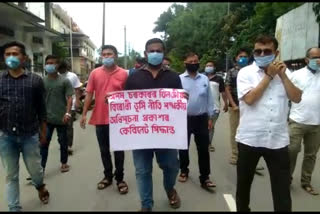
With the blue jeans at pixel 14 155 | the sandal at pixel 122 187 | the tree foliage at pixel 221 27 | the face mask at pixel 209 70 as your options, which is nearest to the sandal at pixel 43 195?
the blue jeans at pixel 14 155

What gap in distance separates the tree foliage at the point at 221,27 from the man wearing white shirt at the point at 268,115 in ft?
66.0

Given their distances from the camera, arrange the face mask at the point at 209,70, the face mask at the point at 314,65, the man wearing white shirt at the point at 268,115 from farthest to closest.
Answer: the face mask at the point at 209,70 → the face mask at the point at 314,65 → the man wearing white shirt at the point at 268,115

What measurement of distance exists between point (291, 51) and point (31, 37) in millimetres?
18031

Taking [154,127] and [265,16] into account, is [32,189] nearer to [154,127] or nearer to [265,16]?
[154,127]

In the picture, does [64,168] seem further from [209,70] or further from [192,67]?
[209,70]

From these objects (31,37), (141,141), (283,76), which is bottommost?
(141,141)

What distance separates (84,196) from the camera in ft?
17.5

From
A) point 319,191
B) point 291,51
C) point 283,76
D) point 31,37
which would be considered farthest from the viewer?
point 31,37

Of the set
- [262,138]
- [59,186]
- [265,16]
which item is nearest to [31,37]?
[265,16]

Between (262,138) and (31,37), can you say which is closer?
(262,138)

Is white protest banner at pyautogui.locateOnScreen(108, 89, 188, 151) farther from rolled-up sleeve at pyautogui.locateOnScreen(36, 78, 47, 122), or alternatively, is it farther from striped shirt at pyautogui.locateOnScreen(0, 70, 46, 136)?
striped shirt at pyautogui.locateOnScreen(0, 70, 46, 136)

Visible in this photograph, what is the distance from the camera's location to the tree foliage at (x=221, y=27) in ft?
90.3

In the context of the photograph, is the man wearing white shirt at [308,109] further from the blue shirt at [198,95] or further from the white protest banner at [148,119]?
the white protest banner at [148,119]

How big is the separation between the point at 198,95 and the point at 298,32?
395 inches
